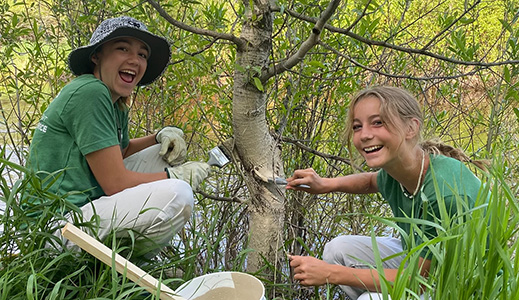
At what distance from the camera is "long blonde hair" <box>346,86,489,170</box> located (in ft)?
6.70

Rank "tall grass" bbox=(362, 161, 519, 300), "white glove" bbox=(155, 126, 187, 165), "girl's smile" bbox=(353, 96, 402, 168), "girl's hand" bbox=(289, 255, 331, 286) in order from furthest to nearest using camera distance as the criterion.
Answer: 1. "white glove" bbox=(155, 126, 187, 165)
2. "girl's smile" bbox=(353, 96, 402, 168)
3. "girl's hand" bbox=(289, 255, 331, 286)
4. "tall grass" bbox=(362, 161, 519, 300)

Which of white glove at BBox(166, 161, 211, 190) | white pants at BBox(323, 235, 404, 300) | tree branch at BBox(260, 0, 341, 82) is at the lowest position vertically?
white pants at BBox(323, 235, 404, 300)

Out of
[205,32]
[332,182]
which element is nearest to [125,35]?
[205,32]

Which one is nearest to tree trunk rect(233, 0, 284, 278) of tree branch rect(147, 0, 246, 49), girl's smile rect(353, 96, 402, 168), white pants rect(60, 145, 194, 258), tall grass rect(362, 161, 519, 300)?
tree branch rect(147, 0, 246, 49)

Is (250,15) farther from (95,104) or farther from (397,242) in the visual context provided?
(397,242)

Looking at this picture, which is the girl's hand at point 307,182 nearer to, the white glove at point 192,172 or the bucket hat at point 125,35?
the white glove at point 192,172

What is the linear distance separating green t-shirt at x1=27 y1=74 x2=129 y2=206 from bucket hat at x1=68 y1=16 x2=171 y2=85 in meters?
0.15

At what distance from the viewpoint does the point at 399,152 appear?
2049 mm

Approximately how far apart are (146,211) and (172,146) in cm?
53

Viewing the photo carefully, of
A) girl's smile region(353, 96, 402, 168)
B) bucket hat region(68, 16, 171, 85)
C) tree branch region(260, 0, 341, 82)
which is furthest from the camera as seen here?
bucket hat region(68, 16, 171, 85)

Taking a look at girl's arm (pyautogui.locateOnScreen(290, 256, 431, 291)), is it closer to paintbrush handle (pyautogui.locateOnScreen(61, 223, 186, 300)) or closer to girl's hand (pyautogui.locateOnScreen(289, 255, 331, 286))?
girl's hand (pyautogui.locateOnScreen(289, 255, 331, 286))

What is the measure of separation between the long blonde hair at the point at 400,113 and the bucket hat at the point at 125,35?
102cm

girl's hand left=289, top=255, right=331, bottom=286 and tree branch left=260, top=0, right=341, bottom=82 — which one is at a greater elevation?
tree branch left=260, top=0, right=341, bottom=82

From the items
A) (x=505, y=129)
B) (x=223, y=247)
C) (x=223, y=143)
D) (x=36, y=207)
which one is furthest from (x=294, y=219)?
(x=505, y=129)
